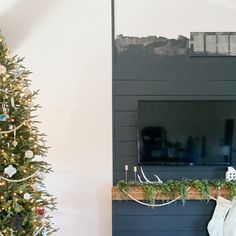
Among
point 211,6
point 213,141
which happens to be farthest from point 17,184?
point 211,6

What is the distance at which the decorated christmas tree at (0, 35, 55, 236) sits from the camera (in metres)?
2.65

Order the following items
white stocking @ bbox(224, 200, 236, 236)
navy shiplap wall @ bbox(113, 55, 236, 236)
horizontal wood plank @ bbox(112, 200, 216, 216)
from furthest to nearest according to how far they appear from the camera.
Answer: navy shiplap wall @ bbox(113, 55, 236, 236)
horizontal wood plank @ bbox(112, 200, 216, 216)
white stocking @ bbox(224, 200, 236, 236)

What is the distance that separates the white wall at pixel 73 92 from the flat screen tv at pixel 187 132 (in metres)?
0.44

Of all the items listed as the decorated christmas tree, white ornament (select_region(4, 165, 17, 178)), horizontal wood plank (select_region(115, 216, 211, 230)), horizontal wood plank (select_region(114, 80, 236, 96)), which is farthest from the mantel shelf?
white ornament (select_region(4, 165, 17, 178))

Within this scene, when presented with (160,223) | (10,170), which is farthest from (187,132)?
(10,170)

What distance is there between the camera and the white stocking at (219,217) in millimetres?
3504

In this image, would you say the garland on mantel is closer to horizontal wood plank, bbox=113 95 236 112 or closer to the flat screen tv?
the flat screen tv

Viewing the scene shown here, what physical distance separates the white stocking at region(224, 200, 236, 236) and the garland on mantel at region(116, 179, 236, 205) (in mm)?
146

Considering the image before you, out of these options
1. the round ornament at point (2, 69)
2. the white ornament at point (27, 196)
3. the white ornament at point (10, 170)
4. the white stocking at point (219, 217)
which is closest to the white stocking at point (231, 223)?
the white stocking at point (219, 217)

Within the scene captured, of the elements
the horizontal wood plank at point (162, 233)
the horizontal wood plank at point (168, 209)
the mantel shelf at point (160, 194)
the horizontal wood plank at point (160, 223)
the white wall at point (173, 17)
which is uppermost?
the white wall at point (173, 17)

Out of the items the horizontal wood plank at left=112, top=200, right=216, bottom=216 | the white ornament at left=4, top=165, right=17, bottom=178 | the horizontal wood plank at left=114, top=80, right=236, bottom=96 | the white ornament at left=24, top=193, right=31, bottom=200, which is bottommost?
the horizontal wood plank at left=112, top=200, right=216, bottom=216

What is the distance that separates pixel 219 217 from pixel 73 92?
203 centimetres

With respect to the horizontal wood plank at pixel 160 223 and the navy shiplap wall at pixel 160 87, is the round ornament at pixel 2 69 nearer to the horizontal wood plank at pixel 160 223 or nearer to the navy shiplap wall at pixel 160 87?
the navy shiplap wall at pixel 160 87

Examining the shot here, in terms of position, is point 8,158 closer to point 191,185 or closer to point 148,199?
point 148,199
